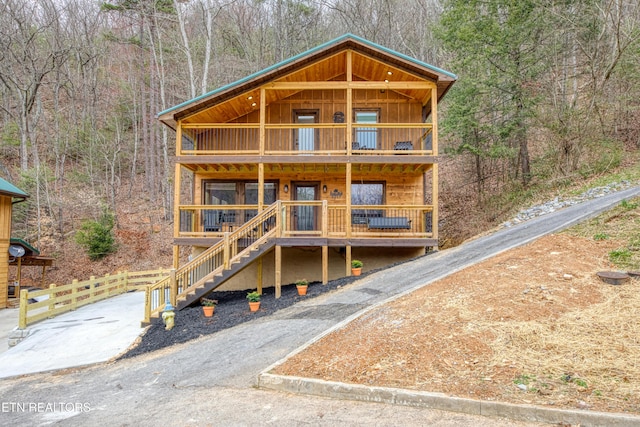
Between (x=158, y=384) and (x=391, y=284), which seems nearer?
(x=158, y=384)

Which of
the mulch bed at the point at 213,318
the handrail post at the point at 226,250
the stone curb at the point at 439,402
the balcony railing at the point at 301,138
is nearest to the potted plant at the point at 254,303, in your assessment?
the mulch bed at the point at 213,318

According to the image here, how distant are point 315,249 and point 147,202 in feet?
53.2

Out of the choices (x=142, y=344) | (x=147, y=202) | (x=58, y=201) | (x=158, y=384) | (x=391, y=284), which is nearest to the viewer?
(x=158, y=384)

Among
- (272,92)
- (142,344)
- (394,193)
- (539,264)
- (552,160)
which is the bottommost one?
(142,344)

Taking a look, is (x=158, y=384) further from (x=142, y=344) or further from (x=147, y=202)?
(x=147, y=202)

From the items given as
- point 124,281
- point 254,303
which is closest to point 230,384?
point 254,303

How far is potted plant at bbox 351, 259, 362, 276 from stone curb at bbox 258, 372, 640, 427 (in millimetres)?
6739

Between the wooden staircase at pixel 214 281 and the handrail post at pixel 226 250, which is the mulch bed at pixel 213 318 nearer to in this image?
the wooden staircase at pixel 214 281

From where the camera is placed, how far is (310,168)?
13.7 meters

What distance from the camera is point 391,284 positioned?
917 cm

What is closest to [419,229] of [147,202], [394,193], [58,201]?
[394,193]

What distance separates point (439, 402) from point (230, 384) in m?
2.92

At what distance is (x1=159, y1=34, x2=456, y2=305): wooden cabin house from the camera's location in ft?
37.9

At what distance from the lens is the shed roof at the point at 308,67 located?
1223cm
